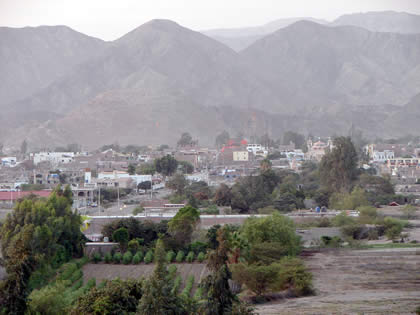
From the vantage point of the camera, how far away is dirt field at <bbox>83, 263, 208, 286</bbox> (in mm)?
23722

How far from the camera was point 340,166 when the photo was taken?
4769cm

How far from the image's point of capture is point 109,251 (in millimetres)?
27672

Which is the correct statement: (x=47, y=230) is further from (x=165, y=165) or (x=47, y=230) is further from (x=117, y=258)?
(x=165, y=165)

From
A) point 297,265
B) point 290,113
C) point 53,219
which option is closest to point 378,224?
point 297,265

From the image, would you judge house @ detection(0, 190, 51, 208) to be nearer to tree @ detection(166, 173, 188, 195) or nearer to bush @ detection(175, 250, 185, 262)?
tree @ detection(166, 173, 188, 195)

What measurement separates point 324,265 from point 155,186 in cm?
2952

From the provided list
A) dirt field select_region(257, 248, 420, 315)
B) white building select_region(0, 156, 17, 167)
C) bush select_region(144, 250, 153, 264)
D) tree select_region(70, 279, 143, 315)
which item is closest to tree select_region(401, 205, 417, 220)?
dirt field select_region(257, 248, 420, 315)

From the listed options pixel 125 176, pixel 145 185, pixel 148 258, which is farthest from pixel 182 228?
pixel 125 176

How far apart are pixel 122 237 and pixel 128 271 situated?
135 inches

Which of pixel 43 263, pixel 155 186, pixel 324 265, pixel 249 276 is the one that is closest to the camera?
pixel 249 276

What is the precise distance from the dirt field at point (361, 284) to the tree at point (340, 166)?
2028cm

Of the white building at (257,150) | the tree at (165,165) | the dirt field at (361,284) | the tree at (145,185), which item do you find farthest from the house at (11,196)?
the white building at (257,150)

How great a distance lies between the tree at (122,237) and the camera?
27.9 m

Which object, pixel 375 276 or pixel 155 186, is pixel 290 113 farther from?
pixel 375 276
